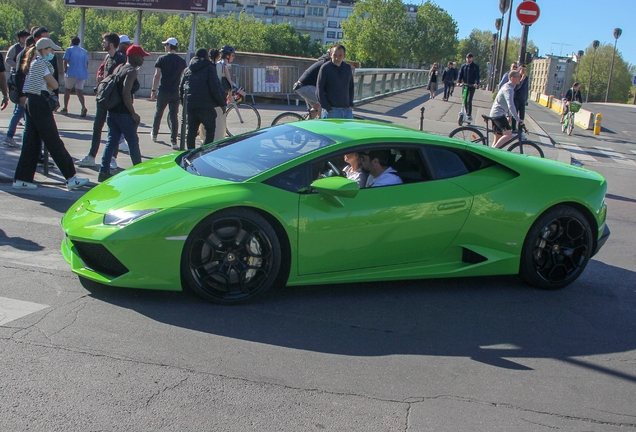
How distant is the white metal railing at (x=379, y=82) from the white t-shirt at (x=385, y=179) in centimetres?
1726

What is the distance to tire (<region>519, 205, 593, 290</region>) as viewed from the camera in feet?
18.9

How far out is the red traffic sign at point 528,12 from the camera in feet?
53.1

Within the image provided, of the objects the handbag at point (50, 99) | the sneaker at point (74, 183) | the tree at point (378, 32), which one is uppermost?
the tree at point (378, 32)

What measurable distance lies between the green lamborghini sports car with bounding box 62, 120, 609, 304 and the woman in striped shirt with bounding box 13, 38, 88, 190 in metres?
2.79

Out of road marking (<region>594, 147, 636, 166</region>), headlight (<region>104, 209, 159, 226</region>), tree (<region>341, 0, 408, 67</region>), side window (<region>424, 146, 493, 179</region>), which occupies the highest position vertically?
tree (<region>341, 0, 408, 67</region>)

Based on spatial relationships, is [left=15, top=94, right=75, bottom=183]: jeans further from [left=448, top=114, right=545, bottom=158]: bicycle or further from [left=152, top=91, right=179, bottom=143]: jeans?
[left=448, top=114, right=545, bottom=158]: bicycle

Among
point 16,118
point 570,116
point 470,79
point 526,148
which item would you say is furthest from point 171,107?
point 570,116

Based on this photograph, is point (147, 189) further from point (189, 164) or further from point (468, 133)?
point (468, 133)

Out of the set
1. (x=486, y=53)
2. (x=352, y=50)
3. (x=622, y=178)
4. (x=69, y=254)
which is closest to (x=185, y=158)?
(x=69, y=254)

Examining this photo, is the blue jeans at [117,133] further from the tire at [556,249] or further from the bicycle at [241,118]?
the tire at [556,249]

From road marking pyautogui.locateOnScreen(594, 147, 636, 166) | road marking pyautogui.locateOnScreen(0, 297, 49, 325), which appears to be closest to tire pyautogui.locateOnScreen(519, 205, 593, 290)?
road marking pyautogui.locateOnScreen(0, 297, 49, 325)

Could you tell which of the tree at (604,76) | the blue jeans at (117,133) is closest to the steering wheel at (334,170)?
the blue jeans at (117,133)

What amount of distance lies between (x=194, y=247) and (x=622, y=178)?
10963 mm

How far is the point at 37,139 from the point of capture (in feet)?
27.1
